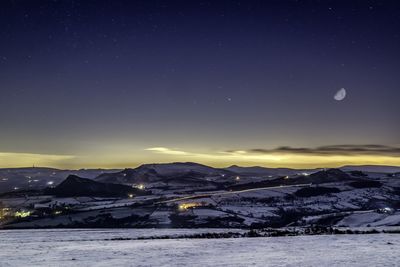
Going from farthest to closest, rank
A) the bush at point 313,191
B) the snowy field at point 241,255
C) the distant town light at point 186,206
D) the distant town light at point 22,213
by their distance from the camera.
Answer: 1. the bush at point 313,191
2. the distant town light at point 22,213
3. the distant town light at point 186,206
4. the snowy field at point 241,255

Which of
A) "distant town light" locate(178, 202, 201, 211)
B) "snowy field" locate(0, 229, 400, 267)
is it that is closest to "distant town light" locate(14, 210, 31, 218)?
"distant town light" locate(178, 202, 201, 211)

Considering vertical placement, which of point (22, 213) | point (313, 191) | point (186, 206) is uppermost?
point (313, 191)

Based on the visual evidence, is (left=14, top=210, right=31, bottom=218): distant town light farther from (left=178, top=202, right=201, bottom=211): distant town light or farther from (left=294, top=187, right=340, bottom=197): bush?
(left=294, top=187, right=340, bottom=197): bush

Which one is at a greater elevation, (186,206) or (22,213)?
(186,206)

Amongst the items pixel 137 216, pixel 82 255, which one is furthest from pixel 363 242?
pixel 137 216

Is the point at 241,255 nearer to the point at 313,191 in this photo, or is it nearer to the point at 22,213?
the point at 22,213

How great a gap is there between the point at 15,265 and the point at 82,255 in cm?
514

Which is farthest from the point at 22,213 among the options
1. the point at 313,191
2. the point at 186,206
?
the point at 313,191

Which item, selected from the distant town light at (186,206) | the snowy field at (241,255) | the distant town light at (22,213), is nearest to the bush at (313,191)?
the distant town light at (186,206)

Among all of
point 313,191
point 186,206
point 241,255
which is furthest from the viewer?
point 313,191

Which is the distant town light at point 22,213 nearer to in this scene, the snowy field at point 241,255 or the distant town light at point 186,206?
the distant town light at point 186,206

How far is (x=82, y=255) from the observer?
99.2ft

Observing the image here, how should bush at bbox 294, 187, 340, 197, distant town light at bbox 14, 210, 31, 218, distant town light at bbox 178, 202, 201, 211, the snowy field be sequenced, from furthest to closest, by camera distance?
bush at bbox 294, 187, 340, 197
distant town light at bbox 14, 210, 31, 218
distant town light at bbox 178, 202, 201, 211
the snowy field

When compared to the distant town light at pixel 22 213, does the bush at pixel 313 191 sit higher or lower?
higher
